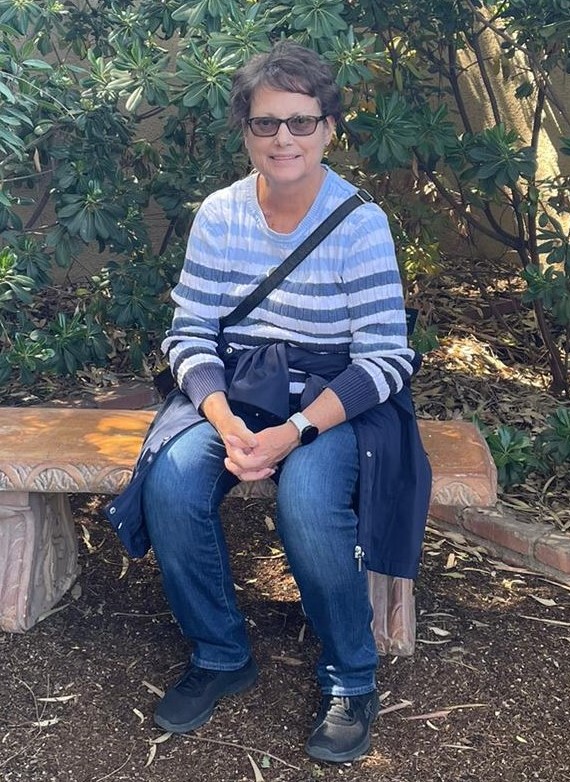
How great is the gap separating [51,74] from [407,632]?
243 centimetres

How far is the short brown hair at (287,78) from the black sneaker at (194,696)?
161cm

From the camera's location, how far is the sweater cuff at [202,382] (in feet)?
10.0

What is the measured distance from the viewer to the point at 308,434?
289 cm

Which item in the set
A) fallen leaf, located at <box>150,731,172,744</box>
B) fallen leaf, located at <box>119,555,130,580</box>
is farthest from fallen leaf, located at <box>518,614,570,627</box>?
fallen leaf, located at <box>119,555,130,580</box>

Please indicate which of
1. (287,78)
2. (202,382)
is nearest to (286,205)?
(287,78)

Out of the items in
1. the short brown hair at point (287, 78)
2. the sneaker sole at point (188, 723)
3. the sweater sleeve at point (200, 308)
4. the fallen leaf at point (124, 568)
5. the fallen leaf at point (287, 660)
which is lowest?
the sneaker sole at point (188, 723)

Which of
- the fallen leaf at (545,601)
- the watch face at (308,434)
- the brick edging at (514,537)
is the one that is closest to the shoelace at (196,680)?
the watch face at (308,434)

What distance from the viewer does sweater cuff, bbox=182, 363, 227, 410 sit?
10.0 ft

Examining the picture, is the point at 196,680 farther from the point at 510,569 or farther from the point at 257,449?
the point at 510,569

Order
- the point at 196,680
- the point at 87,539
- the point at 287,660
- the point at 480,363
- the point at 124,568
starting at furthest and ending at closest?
the point at 480,363, the point at 87,539, the point at 124,568, the point at 287,660, the point at 196,680

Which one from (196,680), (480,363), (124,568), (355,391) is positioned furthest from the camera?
(480,363)

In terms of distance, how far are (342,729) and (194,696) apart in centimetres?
44

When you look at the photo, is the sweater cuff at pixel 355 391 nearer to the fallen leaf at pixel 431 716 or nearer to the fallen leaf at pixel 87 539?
the fallen leaf at pixel 431 716

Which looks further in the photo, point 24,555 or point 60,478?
point 24,555
